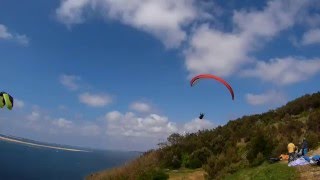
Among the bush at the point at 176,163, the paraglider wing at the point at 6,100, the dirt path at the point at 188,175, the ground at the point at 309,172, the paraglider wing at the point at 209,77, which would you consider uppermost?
the paraglider wing at the point at 209,77

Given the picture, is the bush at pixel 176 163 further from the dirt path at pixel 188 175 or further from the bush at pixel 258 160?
the bush at pixel 258 160

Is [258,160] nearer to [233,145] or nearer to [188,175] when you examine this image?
[188,175]

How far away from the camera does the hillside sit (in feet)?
72.8

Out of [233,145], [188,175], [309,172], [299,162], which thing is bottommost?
[309,172]

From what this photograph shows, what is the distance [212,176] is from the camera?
2106 centimetres

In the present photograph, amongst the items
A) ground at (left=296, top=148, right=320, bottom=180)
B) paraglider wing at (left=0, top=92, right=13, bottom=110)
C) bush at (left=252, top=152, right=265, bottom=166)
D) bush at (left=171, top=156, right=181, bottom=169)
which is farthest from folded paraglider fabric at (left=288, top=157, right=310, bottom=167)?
paraglider wing at (left=0, top=92, right=13, bottom=110)

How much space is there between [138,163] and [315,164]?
13.8 meters

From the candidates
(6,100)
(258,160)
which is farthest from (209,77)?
(6,100)

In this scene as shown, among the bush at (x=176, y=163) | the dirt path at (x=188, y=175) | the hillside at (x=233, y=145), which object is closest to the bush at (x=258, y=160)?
the hillside at (x=233, y=145)

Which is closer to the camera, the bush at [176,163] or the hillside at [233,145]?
the hillside at [233,145]

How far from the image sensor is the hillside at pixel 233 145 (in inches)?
874

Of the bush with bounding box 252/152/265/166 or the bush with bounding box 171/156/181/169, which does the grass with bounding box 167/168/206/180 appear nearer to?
the bush with bounding box 171/156/181/169

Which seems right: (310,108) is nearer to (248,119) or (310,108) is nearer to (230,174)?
(248,119)

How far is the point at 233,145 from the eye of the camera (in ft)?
89.2
